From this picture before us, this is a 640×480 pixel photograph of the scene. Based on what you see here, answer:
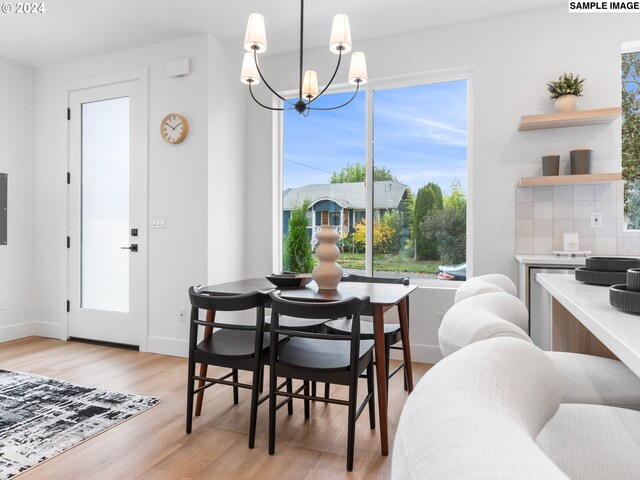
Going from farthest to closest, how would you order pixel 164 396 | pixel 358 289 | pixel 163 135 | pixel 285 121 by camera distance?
pixel 285 121 < pixel 163 135 < pixel 164 396 < pixel 358 289

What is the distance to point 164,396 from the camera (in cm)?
286

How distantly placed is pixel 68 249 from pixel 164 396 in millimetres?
2409

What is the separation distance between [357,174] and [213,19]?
176 cm

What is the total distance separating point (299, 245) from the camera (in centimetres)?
412

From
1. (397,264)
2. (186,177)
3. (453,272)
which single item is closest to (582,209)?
(453,272)

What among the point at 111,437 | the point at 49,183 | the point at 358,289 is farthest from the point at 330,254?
the point at 49,183

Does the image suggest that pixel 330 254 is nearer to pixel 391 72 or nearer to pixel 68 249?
pixel 391 72

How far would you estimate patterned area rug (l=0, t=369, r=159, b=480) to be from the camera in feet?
6.88

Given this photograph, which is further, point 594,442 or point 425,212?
point 425,212

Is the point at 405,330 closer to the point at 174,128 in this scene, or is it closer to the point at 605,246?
the point at 605,246

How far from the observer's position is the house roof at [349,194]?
389 cm

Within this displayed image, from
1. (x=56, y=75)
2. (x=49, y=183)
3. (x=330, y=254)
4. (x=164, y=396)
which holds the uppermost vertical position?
(x=56, y=75)

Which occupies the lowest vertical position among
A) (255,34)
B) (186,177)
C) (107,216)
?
(107,216)

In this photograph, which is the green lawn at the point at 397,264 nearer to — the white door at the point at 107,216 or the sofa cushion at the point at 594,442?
the white door at the point at 107,216
